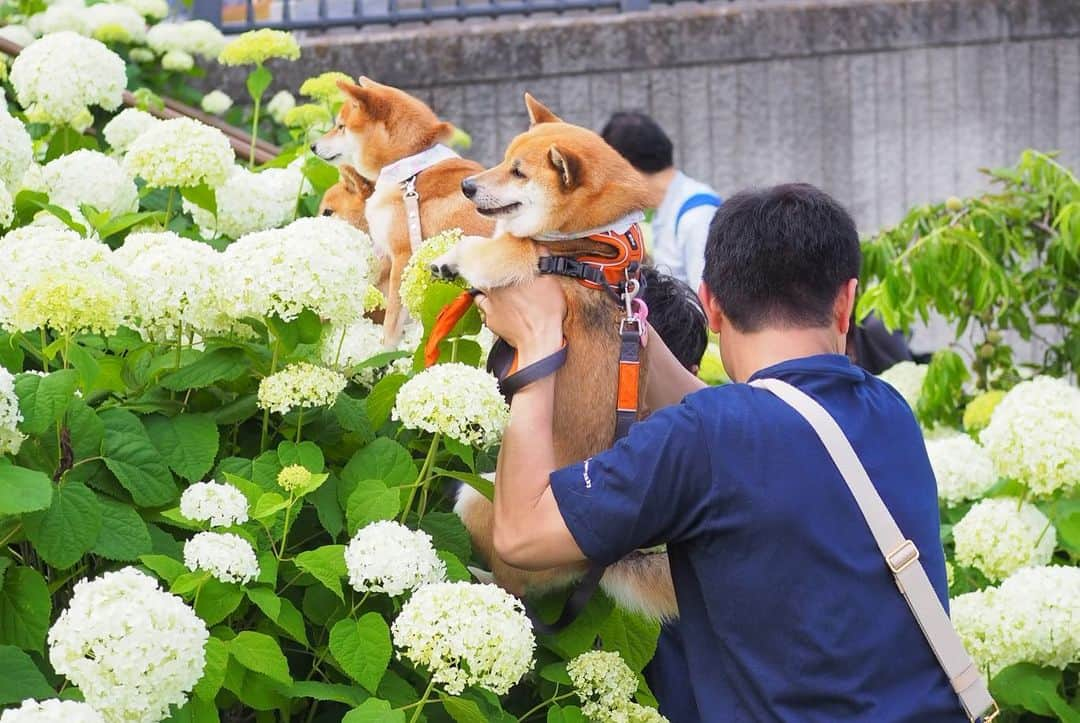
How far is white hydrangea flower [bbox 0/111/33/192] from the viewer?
286 cm

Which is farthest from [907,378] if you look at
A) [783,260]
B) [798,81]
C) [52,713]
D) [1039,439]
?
[52,713]

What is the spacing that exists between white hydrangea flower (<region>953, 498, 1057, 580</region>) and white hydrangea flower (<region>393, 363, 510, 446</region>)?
158cm

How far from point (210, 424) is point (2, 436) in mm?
438

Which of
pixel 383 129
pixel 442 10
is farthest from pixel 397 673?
pixel 442 10

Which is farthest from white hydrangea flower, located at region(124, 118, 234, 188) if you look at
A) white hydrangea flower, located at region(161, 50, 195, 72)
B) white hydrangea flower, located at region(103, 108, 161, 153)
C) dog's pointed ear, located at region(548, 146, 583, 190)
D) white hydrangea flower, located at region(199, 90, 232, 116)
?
white hydrangea flower, located at region(199, 90, 232, 116)

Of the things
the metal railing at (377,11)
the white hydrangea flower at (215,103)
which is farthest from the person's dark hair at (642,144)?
the metal railing at (377,11)

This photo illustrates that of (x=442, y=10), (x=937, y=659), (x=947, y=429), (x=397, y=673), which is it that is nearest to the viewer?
(x=937, y=659)

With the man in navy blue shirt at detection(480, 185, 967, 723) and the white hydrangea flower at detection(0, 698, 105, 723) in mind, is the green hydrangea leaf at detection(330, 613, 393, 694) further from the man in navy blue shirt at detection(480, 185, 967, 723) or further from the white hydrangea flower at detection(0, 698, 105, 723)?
the white hydrangea flower at detection(0, 698, 105, 723)

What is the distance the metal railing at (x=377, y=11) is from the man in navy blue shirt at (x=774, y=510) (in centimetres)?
616

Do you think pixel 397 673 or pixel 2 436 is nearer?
pixel 2 436

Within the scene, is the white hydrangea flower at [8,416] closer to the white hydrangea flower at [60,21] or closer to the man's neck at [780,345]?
the man's neck at [780,345]

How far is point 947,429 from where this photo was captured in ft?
18.7

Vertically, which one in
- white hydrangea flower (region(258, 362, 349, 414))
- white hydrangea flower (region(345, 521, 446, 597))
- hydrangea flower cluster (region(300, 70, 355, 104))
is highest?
hydrangea flower cluster (region(300, 70, 355, 104))

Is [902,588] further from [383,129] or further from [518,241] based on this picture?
[383,129]
